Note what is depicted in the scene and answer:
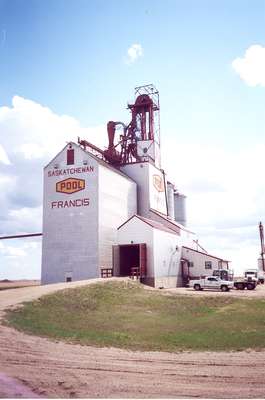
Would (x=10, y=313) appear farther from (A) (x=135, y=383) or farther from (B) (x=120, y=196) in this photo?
(B) (x=120, y=196)

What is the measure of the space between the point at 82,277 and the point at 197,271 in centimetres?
1703

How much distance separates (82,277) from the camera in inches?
1768

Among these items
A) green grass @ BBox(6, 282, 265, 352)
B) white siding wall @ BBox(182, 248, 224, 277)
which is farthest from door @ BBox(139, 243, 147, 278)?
white siding wall @ BBox(182, 248, 224, 277)

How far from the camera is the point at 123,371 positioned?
12.5m

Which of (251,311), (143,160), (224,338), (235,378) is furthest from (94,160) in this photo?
(235,378)

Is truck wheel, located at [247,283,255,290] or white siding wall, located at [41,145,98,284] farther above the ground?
white siding wall, located at [41,145,98,284]

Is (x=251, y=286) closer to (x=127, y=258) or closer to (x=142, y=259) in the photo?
(x=142, y=259)

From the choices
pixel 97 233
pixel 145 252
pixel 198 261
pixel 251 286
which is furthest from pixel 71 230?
pixel 251 286

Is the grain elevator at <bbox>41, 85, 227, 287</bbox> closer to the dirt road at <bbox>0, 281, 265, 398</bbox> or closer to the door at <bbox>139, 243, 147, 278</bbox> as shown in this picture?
the door at <bbox>139, 243, 147, 278</bbox>

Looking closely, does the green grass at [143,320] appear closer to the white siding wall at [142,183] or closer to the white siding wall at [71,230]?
the white siding wall at [71,230]

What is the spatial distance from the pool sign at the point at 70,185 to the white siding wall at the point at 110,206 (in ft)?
7.75

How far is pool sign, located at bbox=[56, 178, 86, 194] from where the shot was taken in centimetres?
4750

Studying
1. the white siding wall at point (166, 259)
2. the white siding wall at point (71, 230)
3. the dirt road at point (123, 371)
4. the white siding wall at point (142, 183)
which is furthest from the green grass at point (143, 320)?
the white siding wall at point (142, 183)

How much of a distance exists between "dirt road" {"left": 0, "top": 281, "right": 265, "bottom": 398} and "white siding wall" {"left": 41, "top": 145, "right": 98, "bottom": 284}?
2848 centimetres
